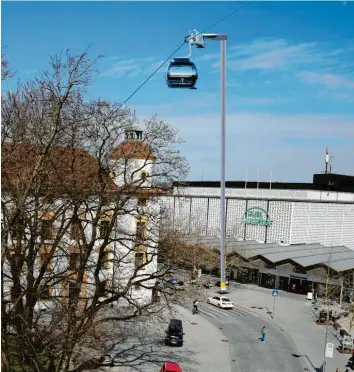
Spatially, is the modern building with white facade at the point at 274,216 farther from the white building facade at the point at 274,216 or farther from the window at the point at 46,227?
the window at the point at 46,227

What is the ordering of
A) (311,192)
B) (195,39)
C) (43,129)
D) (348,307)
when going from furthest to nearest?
1. (311,192)
2. (348,307)
3. (43,129)
4. (195,39)

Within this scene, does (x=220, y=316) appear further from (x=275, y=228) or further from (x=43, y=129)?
(x=43, y=129)

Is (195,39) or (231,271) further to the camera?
(231,271)

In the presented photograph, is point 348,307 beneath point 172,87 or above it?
beneath

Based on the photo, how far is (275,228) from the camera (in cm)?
4475

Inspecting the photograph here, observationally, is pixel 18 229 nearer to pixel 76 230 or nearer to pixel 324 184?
pixel 76 230

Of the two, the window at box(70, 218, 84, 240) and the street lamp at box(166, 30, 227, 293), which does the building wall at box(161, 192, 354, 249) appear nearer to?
the window at box(70, 218, 84, 240)

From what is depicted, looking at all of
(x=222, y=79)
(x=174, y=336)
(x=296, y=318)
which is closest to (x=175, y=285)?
(x=174, y=336)

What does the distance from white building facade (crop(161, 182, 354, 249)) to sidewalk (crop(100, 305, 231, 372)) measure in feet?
54.3

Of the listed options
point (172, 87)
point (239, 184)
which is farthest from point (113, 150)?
point (239, 184)

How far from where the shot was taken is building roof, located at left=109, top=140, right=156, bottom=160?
16781 mm

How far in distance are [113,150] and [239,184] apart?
171ft

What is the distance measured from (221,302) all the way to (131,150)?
19431 millimetres

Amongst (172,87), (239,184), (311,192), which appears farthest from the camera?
(239,184)
